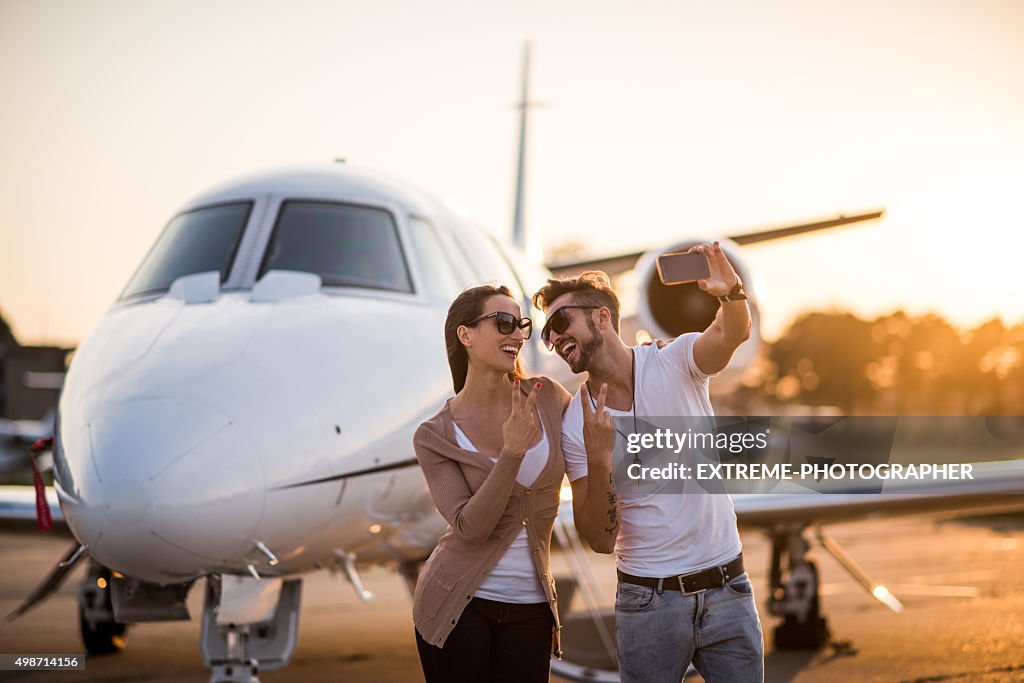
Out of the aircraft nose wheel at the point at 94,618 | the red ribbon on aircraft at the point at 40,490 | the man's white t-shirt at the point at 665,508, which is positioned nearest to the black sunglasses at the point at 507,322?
the man's white t-shirt at the point at 665,508

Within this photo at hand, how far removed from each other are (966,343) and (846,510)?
40.2m

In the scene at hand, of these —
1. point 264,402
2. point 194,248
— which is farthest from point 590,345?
point 194,248

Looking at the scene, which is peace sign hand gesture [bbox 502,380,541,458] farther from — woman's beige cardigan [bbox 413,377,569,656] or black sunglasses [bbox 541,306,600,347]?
black sunglasses [bbox 541,306,600,347]

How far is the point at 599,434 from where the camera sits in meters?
3.08

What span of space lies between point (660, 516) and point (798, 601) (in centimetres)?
615

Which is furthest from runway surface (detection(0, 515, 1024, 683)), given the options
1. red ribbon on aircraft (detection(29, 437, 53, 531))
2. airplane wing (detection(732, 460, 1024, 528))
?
airplane wing (detection(732, 460, 1024, 528))

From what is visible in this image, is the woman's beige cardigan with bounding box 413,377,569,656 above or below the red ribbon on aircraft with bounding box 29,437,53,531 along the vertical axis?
above

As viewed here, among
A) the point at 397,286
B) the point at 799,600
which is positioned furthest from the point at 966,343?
the point at 397,286

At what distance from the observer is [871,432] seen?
5059 millimetres

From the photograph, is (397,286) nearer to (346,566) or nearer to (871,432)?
(346,566)

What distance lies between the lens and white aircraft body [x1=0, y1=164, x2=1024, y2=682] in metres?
4.18

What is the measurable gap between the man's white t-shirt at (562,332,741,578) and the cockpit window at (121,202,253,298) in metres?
2.94

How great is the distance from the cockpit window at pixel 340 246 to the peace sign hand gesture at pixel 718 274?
9.43ft

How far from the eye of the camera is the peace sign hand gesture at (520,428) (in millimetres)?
2961
